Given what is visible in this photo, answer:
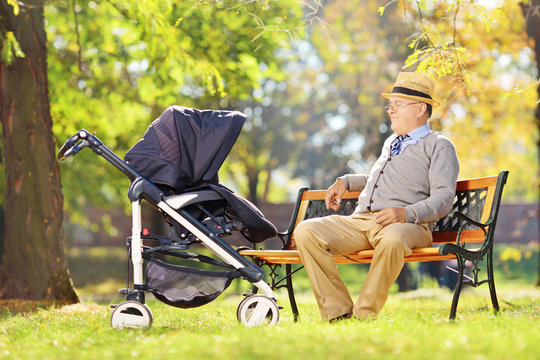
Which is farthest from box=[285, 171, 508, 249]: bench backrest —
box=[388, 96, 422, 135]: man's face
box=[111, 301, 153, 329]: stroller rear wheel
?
box=[111, 301, 153, 329]: stroller rear wheel

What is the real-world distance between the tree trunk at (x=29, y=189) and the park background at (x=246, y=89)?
16 millimetres

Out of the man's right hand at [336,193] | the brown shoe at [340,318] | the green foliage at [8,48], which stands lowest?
the brown shoe at [340,318]

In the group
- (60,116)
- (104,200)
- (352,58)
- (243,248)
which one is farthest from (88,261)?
(243,248)

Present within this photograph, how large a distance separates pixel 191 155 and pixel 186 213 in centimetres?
49

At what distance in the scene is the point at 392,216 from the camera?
470 cm

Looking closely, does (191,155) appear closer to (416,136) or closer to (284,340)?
(416,136)

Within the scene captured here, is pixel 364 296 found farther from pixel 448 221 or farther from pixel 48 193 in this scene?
pixel 48 193

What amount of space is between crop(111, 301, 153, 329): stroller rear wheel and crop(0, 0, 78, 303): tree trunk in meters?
3.22

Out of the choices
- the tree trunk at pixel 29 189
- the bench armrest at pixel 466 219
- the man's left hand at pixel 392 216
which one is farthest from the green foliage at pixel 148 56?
the bench armrest at pixel 466 219

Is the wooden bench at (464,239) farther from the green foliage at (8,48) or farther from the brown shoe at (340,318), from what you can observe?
the green foliage at (8,48)

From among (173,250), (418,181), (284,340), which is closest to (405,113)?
(418,181)

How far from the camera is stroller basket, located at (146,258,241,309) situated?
15.6 feet

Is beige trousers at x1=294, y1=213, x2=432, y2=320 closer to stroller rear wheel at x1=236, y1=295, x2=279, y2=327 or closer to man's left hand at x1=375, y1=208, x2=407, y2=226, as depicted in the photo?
man's left hand at x1=375, y1=208, x2=407, y2=226

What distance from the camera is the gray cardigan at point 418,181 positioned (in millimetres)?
4742
